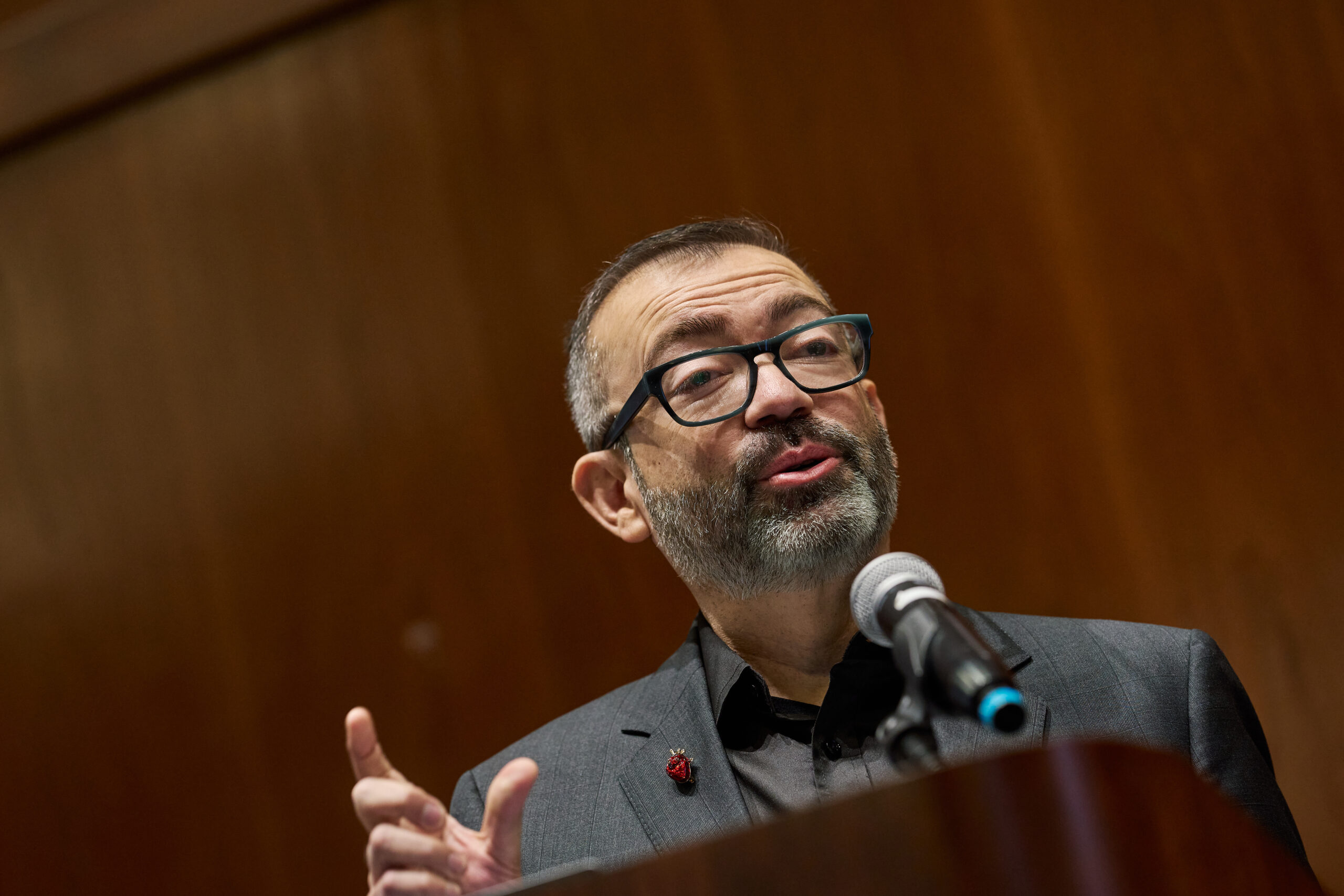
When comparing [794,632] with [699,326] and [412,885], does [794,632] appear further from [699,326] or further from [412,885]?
[412,885]

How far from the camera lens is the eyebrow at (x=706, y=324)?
5.58 feet

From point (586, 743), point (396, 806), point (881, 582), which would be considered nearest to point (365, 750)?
point (396, 806)

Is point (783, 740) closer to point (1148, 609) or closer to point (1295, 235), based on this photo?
point (1148, 609)

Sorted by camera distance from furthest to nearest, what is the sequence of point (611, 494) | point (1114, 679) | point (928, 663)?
point (611, 494)
point (1114, 679)
point (928, 663)

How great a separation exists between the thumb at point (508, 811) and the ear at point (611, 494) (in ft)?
2.69

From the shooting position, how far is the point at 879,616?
0.96 meters

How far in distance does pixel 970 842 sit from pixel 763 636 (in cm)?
105

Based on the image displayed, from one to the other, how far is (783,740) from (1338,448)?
47.6 inches

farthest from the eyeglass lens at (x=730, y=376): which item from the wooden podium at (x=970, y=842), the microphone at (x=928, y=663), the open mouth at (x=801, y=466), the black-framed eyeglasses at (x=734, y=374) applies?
the wooden podium at (x=970, y=842)

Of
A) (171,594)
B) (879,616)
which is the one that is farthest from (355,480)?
(879,616)

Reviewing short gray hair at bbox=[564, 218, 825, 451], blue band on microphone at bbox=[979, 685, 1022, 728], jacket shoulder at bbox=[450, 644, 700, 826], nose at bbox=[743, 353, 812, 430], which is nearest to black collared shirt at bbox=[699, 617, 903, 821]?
jacket shoulder at bbox=[450, 644, 700, 826]

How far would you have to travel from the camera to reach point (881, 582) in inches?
38.4

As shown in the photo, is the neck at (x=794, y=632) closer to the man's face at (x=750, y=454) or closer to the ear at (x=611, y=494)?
the man's face at (x=750, y=454)

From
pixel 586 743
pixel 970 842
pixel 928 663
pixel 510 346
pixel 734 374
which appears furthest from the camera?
pixel 510 346
